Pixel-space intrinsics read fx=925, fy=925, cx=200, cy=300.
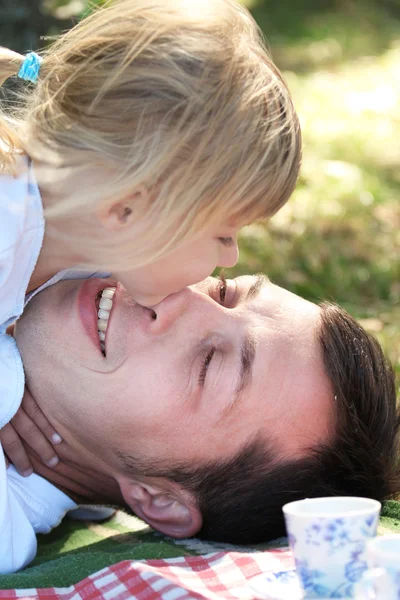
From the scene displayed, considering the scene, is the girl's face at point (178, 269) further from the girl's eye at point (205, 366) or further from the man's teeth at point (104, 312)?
the girl's eye at point (205, 366)

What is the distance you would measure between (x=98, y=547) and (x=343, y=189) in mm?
4260

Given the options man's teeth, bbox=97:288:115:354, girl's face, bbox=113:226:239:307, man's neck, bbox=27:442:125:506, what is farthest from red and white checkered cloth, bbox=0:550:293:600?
girl's face, bbox=113:226:239:307

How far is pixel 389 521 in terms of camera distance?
116 inches

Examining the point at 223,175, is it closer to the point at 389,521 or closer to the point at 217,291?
the point at 217,291

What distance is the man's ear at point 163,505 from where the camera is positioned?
286 centimetres

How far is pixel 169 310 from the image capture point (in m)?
2.82

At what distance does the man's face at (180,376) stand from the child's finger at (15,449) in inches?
5.8

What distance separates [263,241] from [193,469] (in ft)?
10.0

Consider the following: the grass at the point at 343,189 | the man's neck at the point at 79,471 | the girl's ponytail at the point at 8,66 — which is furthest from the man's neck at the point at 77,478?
the grass at the point at 343,189

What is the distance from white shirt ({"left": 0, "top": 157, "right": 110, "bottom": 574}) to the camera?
272 cm

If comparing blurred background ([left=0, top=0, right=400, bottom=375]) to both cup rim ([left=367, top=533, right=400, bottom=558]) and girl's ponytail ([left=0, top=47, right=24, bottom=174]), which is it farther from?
cup rim ([left=367, top=533, right=400, bottom=558])

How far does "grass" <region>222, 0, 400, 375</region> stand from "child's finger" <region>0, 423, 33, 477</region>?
188cm

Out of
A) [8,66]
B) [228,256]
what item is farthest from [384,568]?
[8,66]

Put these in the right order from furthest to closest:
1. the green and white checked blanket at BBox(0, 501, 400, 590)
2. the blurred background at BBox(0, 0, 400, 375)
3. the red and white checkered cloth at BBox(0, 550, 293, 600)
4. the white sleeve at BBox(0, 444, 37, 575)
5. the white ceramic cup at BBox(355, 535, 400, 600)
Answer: the blurred background at BBox(0, 0, 400, 375) < the white sleeve at BBox(0, 444, 37, 575) < the green and white checked blanket at BBox(0, 501, 400, 590) < the red and white checkered cloth at BBox(0, 550, 293, 600) < the white ceramic cup at BBox(355, 535, 400, 600)
